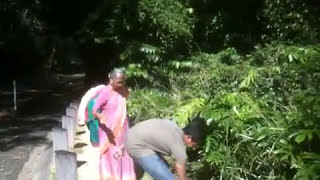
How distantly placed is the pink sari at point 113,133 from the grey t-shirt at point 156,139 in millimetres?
999

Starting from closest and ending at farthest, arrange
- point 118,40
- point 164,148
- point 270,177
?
1. point 164,148
2. point 270,177
3. point 118,40

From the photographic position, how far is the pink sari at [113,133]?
6719 mm

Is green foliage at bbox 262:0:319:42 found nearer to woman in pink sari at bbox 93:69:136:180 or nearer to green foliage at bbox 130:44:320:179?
green foliage at bbox 130:44:320:179

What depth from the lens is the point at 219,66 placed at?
34.1 ft

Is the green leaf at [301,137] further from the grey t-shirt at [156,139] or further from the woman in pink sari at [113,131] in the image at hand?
the woman in pink sari at [113,131]

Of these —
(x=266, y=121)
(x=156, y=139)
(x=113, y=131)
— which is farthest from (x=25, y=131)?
(x=156, y=139)

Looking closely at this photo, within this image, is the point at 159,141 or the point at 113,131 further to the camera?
the point at 113,131

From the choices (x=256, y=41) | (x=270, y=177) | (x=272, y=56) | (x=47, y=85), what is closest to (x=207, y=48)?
(x=256, y=41)

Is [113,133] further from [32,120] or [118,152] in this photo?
[32,120]

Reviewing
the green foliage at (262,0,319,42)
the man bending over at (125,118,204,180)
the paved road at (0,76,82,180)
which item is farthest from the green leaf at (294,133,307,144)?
the green foliage at (262,0,319,42)

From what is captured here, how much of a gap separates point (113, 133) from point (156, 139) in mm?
1367

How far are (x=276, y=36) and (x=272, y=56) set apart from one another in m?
2.54

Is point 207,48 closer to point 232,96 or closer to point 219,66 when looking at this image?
point 219,66

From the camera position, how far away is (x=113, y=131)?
22.5ft
